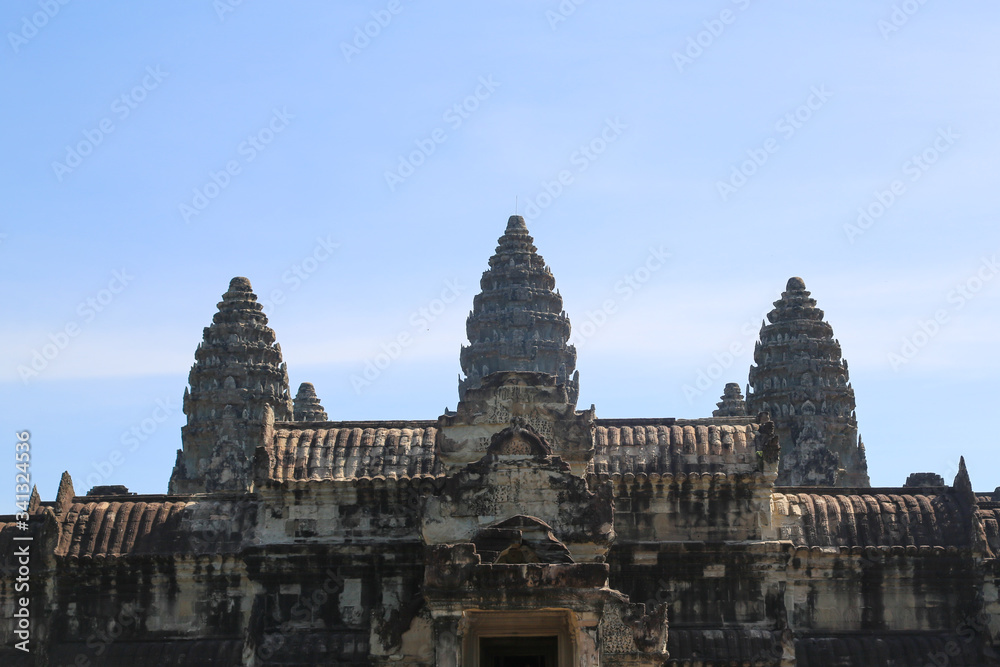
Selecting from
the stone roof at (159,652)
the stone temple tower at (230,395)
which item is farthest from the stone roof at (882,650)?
the stone temple tower at (230,395)

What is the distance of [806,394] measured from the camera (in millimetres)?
74188

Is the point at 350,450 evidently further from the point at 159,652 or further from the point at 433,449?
the point at 159,652

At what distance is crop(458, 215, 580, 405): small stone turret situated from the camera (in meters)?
83.2

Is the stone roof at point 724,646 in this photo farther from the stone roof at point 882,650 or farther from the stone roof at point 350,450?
Answer: the stone roof at point 350,450

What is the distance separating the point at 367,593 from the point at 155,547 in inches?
215

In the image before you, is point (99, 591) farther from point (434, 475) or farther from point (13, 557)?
point (434, 475)

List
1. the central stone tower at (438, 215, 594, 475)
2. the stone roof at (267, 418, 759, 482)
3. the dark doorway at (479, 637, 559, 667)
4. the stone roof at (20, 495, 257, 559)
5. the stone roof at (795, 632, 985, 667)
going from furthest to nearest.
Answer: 1. the central stone tower at (438, 215, 594, 475)
2. the stone roof at (267, 418, 759, 482)
3. the stone roof at (20, 495, 257, 559)
4. the stone roof at (795, 632, 985, 667)
5. the dark doorway at (479, 637, 559, 667)

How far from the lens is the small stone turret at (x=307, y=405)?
8606 centimetres

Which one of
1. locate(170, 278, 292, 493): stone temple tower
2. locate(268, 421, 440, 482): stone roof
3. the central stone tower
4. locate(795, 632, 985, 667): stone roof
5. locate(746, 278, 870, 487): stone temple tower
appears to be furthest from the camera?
the central stone tower

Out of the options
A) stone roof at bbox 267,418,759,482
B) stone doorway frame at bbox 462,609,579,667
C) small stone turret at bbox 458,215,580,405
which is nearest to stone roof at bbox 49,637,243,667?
stone roof at bbox 267,418,759,482

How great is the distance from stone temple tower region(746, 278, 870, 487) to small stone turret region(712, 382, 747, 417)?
314 inches

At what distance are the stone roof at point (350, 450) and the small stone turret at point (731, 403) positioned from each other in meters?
49.3

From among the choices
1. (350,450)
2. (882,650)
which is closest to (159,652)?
(350,450)

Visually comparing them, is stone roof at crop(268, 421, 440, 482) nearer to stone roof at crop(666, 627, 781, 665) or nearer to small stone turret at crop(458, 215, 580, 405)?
stone roof at crop(666, 627, 781, 665)
